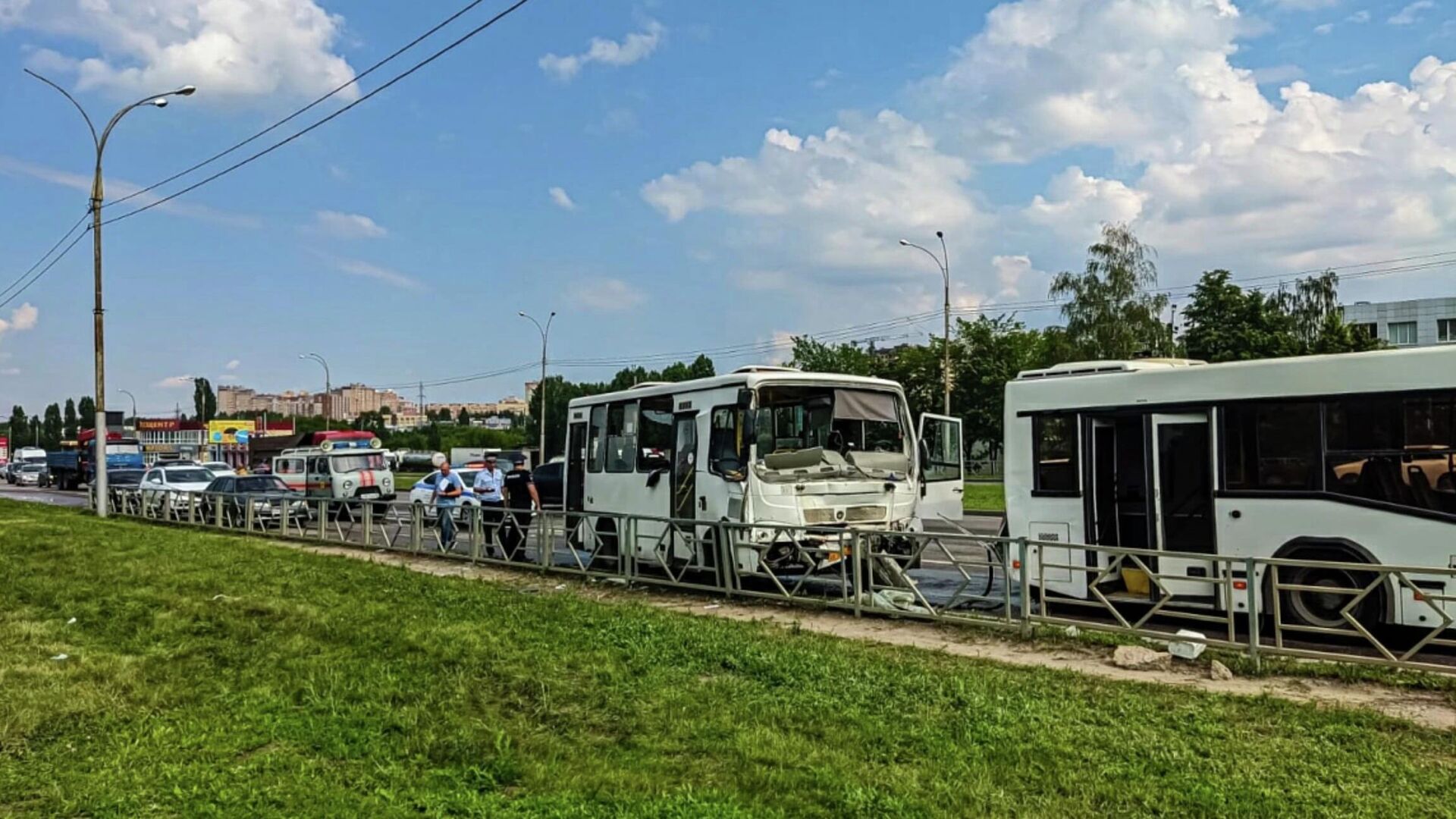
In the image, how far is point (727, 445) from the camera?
43.1 feet

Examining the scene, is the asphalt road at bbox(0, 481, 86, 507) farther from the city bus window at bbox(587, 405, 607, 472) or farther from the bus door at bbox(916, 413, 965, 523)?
the bus door at bbox(916, 413, 965, 523)

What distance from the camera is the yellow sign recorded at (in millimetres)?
82312

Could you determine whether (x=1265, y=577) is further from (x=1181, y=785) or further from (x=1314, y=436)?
(x=1181, y=785)

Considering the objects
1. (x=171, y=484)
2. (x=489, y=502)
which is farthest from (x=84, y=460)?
(x=489, y=502)

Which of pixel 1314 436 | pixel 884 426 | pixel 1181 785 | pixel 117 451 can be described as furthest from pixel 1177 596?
pixel 117 451

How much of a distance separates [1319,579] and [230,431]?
8721 cm

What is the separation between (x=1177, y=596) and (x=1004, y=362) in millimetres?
46049

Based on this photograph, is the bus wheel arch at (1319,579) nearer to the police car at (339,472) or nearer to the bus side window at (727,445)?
the bus side window at (727,445)

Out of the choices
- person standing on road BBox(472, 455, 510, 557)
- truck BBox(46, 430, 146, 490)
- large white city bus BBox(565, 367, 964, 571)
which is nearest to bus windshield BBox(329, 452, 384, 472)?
person standing on road BBox(472, 455, 510, 557)

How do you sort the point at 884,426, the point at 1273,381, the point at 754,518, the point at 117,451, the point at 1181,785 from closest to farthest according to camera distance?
the point at 1181,785
the point at 1273,381
the point at 754,518
the point at 884,426
the point at 117,451

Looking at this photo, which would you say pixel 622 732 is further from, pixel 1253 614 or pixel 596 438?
pixel 596 438

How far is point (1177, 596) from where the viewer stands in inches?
406

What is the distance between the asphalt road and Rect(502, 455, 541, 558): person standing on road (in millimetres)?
27331

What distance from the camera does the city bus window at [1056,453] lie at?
11.8 metres
